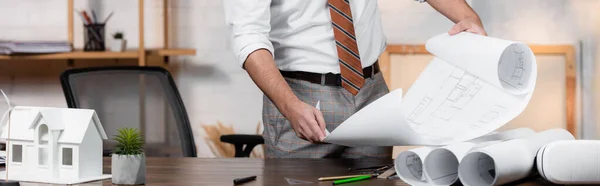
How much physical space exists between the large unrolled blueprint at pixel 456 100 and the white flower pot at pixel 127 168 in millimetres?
346

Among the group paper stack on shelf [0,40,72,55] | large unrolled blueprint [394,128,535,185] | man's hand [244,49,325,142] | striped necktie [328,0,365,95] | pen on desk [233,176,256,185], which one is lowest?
pen on desk [233,176,256,185]

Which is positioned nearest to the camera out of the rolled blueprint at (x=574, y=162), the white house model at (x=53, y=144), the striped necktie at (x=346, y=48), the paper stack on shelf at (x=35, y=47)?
the rolled blueprint at (x=574, y=162)

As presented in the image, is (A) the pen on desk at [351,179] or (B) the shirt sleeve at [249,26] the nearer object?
(A) the pen on desk at [351,179]

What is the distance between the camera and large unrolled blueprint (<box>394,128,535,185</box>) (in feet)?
4.32

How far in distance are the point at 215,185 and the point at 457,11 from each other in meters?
0.98

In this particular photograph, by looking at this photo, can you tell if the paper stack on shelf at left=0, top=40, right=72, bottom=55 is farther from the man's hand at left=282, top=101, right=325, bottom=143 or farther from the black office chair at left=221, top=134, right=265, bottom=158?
the man's hand at left=282, top=101, right=325, bottom=143

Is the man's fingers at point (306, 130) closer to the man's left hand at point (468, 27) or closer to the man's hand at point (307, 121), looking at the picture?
the man's hand at point (307, 121)

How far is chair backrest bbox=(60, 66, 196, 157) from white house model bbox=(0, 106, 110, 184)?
1.10 metres

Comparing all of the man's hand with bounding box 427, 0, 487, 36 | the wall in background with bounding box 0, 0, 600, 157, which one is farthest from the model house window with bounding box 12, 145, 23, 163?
the wall in background with bounding box 0, 0, 600, 157

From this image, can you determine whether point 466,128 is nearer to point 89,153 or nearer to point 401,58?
point 89,153

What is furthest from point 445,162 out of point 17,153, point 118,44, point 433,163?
point 118,44

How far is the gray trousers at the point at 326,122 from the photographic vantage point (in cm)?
195

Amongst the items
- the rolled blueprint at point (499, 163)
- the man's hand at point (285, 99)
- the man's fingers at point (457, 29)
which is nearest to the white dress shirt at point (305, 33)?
the man's hand at point (285, 99)

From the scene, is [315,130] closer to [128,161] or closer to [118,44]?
[128,161]
